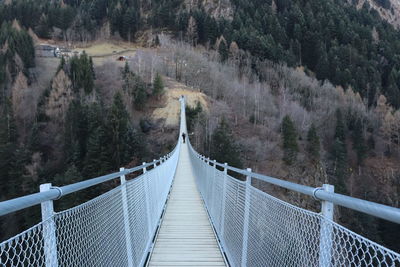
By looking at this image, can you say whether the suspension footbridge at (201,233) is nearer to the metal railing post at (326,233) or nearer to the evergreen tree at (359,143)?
the metal railing post at (326,233)

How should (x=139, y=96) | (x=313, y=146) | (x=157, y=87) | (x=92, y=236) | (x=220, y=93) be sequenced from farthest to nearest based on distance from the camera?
(x=220, y=93) → (x=157, y=87) → (x=139, y=96) → (x=313, y=146) → (x=92, y=236)

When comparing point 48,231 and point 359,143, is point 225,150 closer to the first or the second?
point 359,143

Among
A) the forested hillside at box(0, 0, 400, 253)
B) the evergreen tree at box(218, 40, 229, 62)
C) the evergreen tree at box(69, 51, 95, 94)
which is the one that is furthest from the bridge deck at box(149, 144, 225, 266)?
the evergreen tree at box(218, 40, 229, 62)

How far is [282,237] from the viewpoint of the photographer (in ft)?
7.39

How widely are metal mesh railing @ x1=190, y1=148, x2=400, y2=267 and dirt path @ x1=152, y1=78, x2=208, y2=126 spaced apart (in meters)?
40.9

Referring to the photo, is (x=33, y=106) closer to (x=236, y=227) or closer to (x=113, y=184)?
(x=113, y=184)

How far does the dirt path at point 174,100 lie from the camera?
45.6 meters

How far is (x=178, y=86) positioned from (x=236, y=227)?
5036 cm

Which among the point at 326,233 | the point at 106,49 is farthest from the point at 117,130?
the point at 106,49

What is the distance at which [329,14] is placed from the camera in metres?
81.4

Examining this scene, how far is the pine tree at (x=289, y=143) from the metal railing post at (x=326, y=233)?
39.0 m

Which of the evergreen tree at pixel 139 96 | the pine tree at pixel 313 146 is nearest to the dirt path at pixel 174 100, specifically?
the evergreen tree at pixel 139 96

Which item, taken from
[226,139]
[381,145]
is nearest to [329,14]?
[381,145]

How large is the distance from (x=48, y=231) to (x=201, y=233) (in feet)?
13.5
